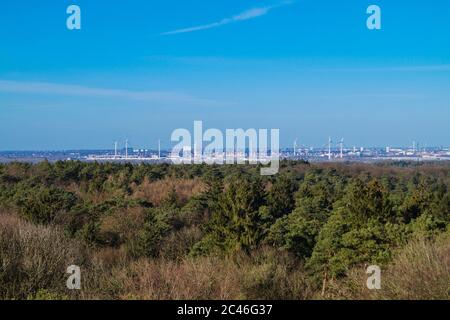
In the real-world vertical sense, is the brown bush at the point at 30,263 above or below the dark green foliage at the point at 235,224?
above

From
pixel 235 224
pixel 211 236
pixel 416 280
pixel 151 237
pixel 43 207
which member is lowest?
pixel 151 237

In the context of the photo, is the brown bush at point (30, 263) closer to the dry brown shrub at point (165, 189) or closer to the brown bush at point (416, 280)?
the brown bush at point (416, 280)

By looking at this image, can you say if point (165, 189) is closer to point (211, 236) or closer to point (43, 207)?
point (43, 207)

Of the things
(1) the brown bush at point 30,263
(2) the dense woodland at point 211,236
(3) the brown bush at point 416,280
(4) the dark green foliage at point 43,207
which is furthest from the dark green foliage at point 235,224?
(3) the brown bush at point 416,280

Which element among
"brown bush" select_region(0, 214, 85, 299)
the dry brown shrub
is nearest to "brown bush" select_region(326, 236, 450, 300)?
"brown bush" select_region(0, 214, 85, 299)

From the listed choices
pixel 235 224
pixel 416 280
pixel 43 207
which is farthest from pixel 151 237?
pixel 416 280

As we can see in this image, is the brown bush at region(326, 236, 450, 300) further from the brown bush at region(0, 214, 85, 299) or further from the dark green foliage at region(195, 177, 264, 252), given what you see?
the dark green foliage at region(195, 177, 264, 252)
